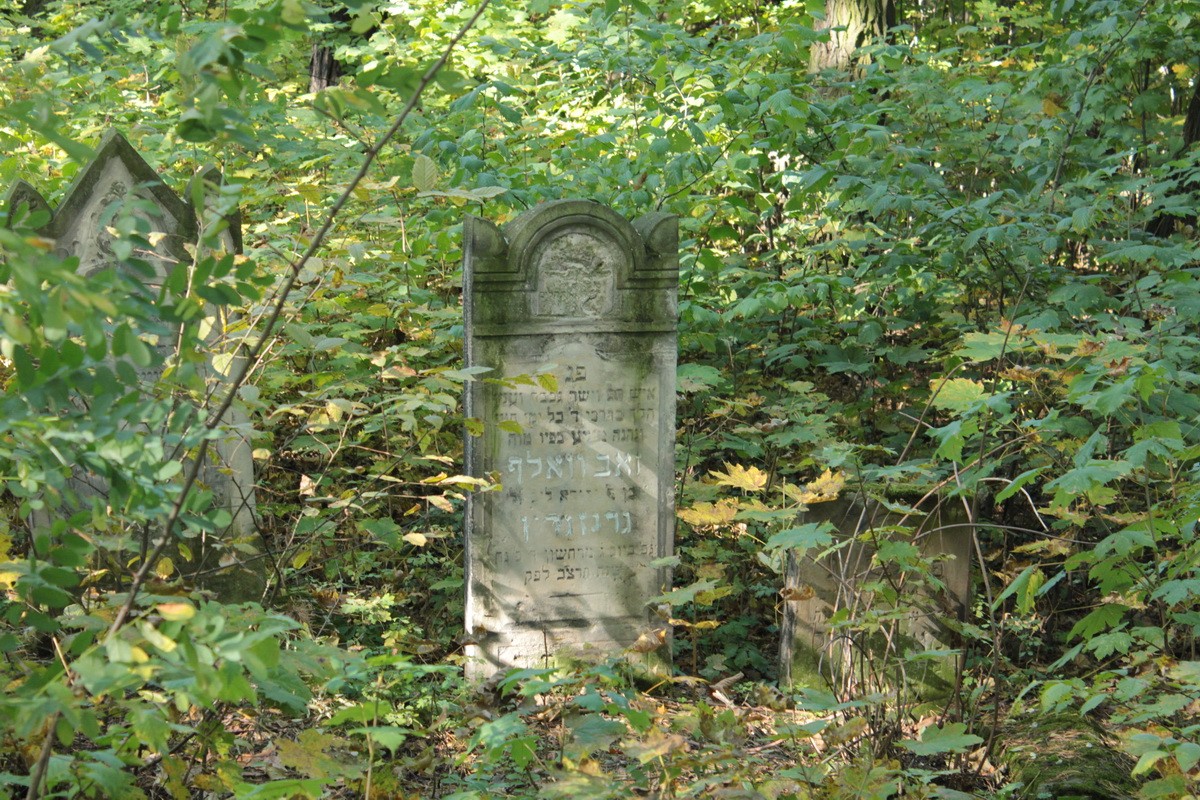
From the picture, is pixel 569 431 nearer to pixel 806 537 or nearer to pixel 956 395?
pixel 806 537

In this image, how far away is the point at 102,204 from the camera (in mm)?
4605

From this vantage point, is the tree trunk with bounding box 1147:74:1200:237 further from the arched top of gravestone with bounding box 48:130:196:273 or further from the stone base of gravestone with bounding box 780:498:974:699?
the arched top of gravestone with bounding box 48:130:196:273

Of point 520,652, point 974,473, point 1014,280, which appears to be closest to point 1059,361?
point 1014,280

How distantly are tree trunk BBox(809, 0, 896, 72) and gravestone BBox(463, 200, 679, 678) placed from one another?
393cm

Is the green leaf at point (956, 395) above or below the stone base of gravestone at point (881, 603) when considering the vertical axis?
above

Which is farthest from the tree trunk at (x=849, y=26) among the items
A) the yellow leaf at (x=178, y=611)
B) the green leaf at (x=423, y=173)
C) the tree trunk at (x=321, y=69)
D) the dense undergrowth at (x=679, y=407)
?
the yellow leaf at (x=178, y=611)

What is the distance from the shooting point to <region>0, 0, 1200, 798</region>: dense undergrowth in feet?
7.13

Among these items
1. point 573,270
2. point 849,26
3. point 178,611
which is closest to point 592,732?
point 178,611

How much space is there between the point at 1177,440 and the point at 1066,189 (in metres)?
2.50

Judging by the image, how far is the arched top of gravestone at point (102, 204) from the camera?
4.54m

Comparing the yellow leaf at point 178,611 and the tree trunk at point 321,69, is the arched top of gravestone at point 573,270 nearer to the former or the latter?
the yellow leaf at point 178,611

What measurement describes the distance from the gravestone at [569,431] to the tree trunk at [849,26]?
3.93 metres

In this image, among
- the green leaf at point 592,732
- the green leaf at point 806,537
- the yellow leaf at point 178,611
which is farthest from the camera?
the green leaf at point 806,537

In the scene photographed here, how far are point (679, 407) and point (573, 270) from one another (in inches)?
71.7
